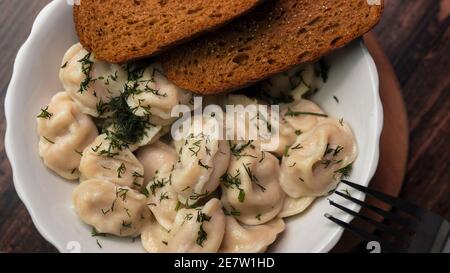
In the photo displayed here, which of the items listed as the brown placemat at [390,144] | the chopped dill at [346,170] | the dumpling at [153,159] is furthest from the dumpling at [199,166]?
the brown placemat at [390,144]

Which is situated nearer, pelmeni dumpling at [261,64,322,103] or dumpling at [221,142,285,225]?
dumpling at [221,142,285,225]

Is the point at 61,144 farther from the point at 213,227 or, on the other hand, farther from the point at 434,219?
the point at 434,219

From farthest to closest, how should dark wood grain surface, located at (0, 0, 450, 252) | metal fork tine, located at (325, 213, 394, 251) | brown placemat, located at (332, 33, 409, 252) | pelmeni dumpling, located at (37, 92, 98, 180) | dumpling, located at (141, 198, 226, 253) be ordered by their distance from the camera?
dark wood grain surface, located at (0, 0, 450, 252) → brown placemat, located at (332, 33, 409, 252) → pelmeni dumpling, located at (37, 92, 98, 180) → dumpling, located at (141, 198, 226, 253) → metal fork tine, located at (325, 213, 394, 251)

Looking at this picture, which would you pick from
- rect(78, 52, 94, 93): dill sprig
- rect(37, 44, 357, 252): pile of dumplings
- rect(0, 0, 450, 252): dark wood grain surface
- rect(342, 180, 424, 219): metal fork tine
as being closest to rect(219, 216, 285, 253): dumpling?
rect(37, 44, 357, 252): pile of dumplings

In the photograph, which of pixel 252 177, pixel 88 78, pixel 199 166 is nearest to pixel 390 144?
pixel 252 177

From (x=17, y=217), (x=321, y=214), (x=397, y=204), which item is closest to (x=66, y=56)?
(x=17, y=217)

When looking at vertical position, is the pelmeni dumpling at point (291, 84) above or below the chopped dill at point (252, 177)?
above

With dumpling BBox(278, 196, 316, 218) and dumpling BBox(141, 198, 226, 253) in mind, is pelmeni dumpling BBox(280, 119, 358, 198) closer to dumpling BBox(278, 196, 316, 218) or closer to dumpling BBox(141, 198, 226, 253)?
dumpling BBox(278, 196, 316, 218)

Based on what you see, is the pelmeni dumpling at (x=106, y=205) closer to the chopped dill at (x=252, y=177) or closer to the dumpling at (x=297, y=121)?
the chopped dill at (x=252, y=177)
